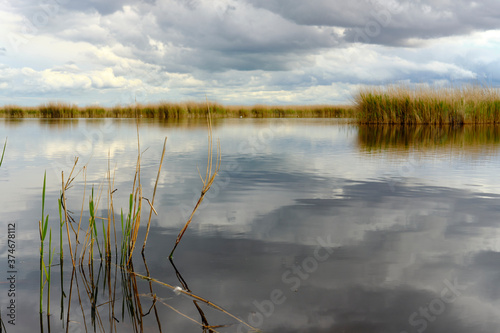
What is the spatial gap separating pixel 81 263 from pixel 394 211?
112 inches

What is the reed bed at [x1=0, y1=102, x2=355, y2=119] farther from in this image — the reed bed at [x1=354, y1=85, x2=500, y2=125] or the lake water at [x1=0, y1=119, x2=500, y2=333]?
the lake water at [x1=0, y1=119, x2=500, y2=333]

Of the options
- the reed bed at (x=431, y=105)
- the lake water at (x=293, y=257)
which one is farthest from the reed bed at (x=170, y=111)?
the lake water at (x=293, y=257)

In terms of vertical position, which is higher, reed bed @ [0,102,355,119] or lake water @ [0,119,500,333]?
reed bed @ [0,102,355,119]

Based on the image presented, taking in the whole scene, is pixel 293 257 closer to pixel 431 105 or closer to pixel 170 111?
pixel 431 105

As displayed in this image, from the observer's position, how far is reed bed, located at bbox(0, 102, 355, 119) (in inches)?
1255

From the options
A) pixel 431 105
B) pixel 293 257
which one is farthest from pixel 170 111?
pixel 293 257

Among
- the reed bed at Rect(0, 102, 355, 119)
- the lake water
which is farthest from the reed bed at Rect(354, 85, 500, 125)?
the lake water

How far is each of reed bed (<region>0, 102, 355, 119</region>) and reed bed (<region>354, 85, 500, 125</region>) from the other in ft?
26.4

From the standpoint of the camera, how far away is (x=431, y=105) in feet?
60.0

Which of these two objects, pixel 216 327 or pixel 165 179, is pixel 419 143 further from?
pixel 216 327

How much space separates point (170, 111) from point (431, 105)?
19.7 m

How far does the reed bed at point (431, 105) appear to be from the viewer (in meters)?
18.2

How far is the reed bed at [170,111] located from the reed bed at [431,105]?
8051 mm

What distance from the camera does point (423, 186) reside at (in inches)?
207
